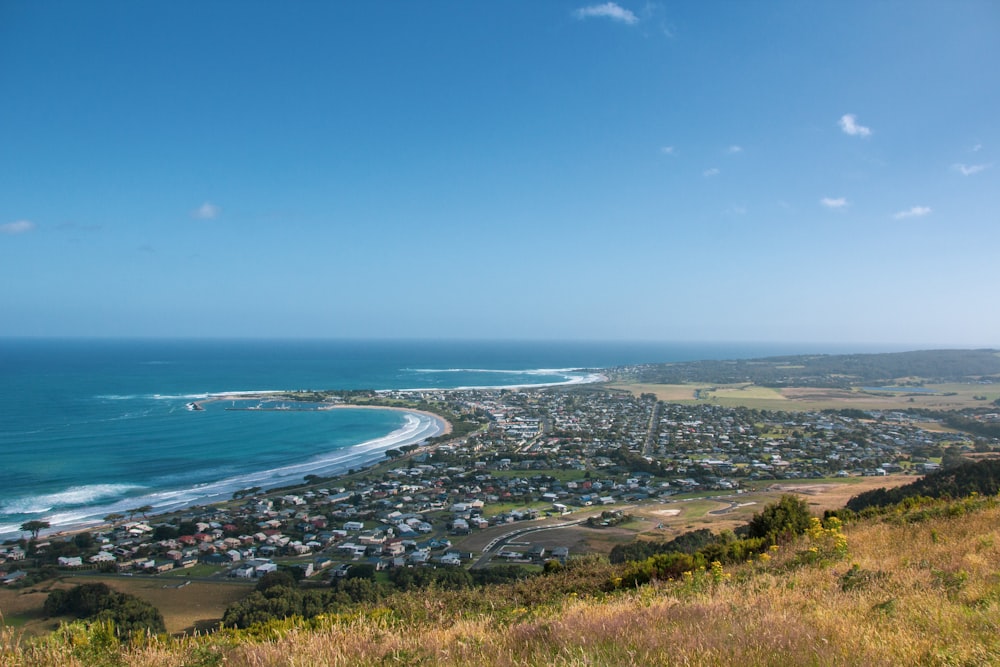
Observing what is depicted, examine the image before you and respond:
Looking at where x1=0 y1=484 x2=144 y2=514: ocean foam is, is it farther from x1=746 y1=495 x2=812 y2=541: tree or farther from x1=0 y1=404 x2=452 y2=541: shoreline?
x1=746 y1=495 x2=812 y2=541: tree

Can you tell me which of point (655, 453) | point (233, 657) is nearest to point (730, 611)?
point (233, 657)

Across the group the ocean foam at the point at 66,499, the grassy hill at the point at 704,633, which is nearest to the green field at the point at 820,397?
the ocean foam at the point at 66,499

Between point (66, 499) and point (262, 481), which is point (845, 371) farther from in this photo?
point (66, 499)

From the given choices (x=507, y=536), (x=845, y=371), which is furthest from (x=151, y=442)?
(x=845, y=371)

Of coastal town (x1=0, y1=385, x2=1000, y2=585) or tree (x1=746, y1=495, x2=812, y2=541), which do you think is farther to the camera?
coastal town (x1=0, y1=385, x2=1000, y2=585)

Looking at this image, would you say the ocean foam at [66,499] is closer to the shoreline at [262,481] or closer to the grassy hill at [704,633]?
the shoreline at [262,481]

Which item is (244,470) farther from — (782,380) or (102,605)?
(782,380)

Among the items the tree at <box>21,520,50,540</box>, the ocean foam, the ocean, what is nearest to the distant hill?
the ocean
